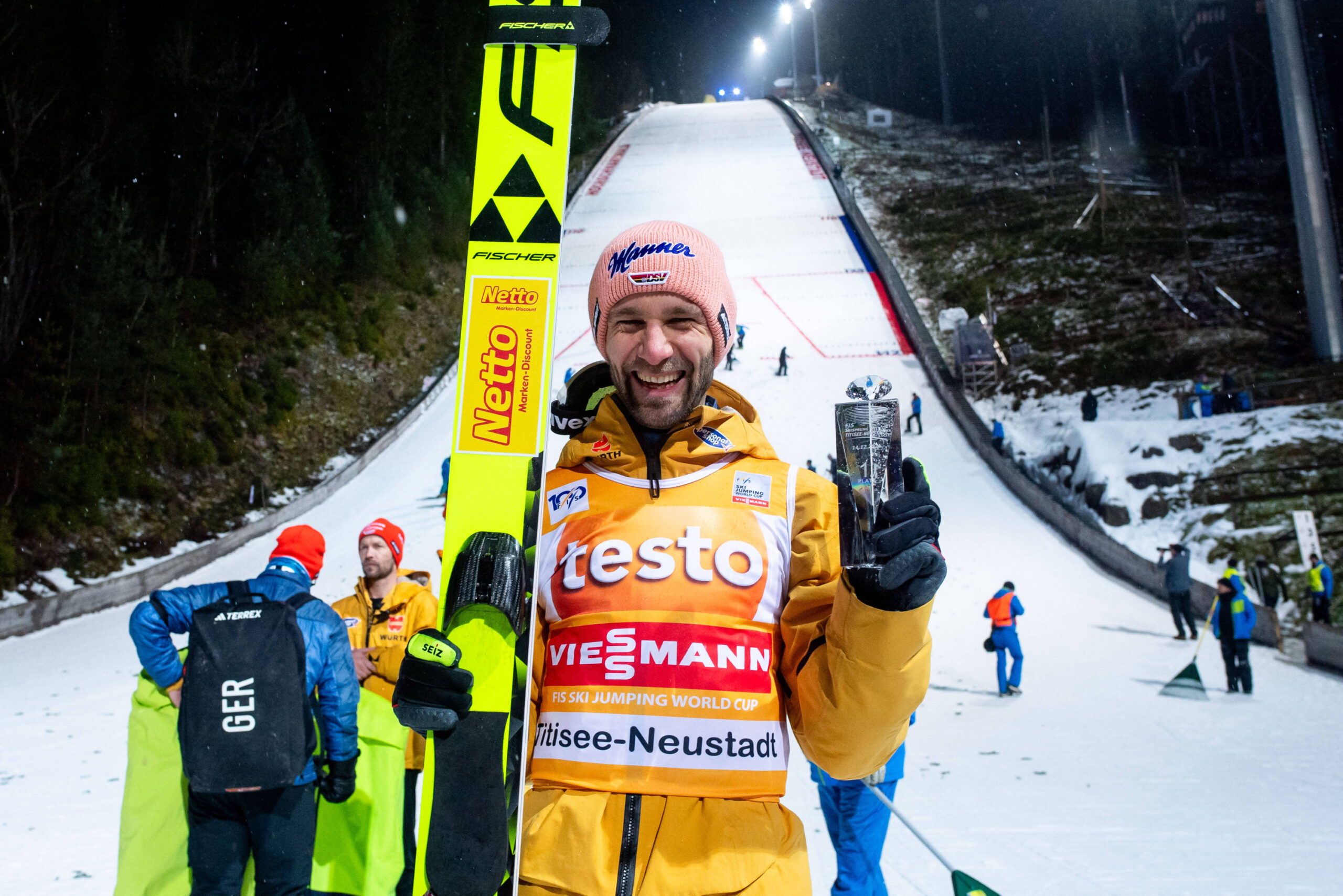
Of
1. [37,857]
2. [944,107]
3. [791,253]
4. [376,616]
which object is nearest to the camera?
[376,616]

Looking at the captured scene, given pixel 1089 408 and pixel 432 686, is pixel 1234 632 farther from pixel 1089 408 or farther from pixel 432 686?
pixel 1089 408

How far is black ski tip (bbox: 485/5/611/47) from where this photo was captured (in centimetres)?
201

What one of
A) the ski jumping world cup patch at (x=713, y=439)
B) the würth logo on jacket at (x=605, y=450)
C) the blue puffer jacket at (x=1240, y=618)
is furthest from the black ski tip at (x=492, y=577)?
the blue puffer jacket at (x=1240, y=618)

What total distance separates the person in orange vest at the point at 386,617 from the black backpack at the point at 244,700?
0.92m

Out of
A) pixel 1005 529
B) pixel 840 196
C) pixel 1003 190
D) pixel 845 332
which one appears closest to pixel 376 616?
pixel 1005 529

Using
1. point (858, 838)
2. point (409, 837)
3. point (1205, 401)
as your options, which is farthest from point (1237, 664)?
point (1205, 401)

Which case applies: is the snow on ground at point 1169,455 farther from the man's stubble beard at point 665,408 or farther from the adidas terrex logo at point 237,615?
the man's stubble beard at point 665,408

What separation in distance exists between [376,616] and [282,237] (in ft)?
62.3

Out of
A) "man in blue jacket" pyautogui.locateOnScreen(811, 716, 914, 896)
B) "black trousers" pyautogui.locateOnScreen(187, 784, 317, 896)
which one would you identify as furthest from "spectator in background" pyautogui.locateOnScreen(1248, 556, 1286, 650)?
"black trousers" pyautogui.locateOnScreen(187, 784, 317, 896)

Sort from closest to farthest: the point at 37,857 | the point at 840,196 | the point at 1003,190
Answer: the point at 37,857 < the point at 840,196 < the point at 1003,190

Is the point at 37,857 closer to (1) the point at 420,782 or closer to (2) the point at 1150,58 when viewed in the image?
(1) the point at 420,782

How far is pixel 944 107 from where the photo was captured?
4378 cm

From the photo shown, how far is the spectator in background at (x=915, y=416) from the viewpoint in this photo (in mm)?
17203

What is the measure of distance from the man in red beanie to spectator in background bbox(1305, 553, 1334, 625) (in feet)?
36.8
